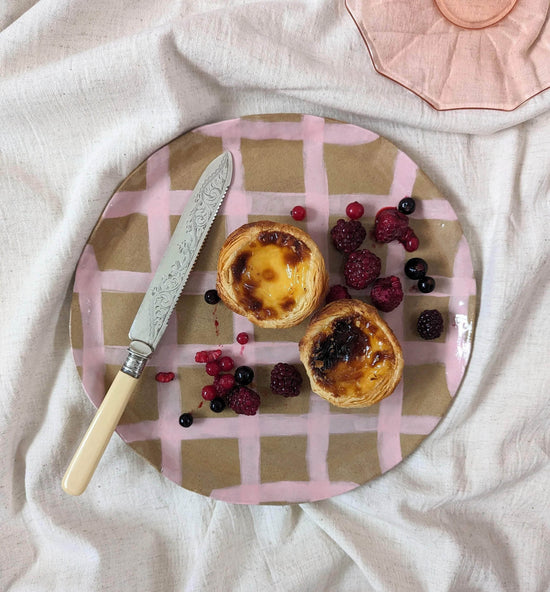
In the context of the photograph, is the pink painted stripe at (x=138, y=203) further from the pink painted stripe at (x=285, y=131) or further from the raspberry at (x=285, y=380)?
the raspberry at (x=285, y=380)

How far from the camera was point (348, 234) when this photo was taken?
5.97 ft

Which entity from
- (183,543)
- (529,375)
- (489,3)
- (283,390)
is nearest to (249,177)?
(283,390)

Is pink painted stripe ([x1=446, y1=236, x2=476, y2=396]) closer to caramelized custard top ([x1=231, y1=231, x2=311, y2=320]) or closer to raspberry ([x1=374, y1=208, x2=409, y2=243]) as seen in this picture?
raspberry ([x1=374, y1=208, x2=409, y2=243])

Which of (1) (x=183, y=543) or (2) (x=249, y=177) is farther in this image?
(1) (x=183, y=543)

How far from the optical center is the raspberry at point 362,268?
5.91 ft

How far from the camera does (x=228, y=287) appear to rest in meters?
1.75

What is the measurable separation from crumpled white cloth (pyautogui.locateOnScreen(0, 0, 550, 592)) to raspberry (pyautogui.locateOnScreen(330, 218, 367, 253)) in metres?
0.38

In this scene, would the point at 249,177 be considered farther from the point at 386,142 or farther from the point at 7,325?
the point at 7,325

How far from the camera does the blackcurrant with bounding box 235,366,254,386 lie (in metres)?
1.89

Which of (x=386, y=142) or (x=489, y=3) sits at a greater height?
(x=489, y=3)

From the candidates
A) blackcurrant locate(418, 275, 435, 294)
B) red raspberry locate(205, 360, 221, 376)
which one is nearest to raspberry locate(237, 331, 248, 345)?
red raspberry locate(205, 360, 221, 376)

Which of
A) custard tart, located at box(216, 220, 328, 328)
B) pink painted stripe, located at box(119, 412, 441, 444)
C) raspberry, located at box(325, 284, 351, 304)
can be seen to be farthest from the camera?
pink painted stripe, located at box(119, 412, 441, 444)

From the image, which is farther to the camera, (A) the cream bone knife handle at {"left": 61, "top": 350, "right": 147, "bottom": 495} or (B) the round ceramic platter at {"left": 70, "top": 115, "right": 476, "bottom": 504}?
(B) the round ceramic platter at {"left": 70, "top": 115, "right": 476, "bottom": 504}

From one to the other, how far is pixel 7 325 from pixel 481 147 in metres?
1.92
